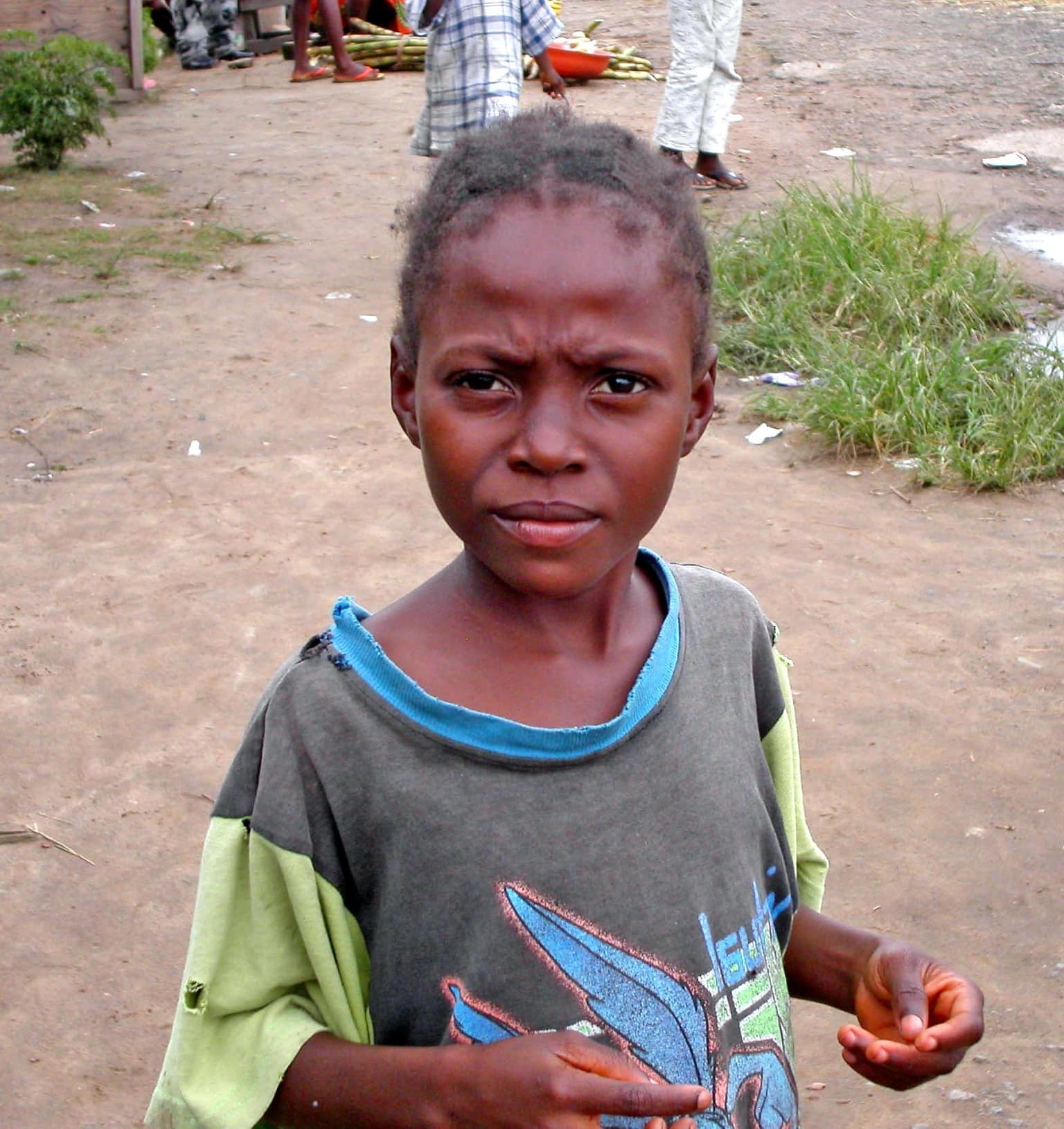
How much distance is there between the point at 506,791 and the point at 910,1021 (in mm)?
423

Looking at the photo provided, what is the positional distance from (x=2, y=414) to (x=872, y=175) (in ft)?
17.0

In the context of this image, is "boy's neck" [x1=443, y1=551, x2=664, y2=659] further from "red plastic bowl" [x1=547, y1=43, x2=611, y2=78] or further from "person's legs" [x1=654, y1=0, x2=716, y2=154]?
"red plastic bowl" [x1=547, y1=43, x2=611, y2=78]

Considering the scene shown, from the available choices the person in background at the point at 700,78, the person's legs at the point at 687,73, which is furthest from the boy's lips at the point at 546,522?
the person's legs at the point at 687,73

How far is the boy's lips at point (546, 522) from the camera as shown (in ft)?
3.97

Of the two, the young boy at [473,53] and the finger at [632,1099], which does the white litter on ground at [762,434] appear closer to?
the young boy at [473,53]

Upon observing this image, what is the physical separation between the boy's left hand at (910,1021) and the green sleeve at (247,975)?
466 millimetres

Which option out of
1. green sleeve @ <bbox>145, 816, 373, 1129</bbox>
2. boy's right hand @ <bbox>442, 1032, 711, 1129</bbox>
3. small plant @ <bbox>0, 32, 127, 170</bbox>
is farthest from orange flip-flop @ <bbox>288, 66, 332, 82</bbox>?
boy's right hand @ <bbox>442, 1032, 711, 1129</bbox>

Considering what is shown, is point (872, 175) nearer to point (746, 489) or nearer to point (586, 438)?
point (746, 489)

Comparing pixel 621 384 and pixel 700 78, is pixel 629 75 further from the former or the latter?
pixel 621 384

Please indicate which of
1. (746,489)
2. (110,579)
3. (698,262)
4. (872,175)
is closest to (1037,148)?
(872,175)

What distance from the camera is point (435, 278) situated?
4.12 ft

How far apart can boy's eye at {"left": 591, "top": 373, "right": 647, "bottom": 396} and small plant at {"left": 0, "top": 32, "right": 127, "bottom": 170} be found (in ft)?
24.4

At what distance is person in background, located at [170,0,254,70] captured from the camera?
12.4m

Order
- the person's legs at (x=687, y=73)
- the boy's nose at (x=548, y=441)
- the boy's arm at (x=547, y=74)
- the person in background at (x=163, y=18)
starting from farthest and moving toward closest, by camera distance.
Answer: the person in background at (x=163, y=18)
the person's legs at (x=687, y=73)
the boy's arm at (x=547, y=74)
the boy's nose at (x=548, y=441)
